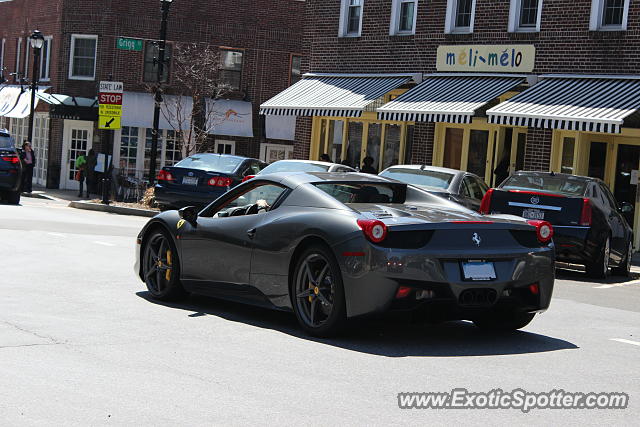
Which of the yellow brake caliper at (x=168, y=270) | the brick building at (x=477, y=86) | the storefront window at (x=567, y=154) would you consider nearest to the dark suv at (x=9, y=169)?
the brick building at (x=477, y=86)

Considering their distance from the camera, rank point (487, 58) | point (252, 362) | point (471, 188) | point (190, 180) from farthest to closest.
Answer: point (487, 58) → point (190, 180) → point (471, 188) → point (252, 362)

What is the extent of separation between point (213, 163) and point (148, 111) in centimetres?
1906

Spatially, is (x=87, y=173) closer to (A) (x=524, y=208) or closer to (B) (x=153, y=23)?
(B) (x=153, y=23)

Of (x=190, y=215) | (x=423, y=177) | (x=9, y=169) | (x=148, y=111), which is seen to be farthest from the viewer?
(x=148, y=111)

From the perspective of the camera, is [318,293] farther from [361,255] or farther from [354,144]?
[354,144]

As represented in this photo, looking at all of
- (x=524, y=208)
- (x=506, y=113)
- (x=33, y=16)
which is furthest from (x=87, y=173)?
(x=524, y=208)

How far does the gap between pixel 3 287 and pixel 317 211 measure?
3.75m

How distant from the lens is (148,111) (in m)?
42.7

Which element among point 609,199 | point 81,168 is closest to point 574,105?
point 609,199

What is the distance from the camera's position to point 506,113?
2308 centimetres

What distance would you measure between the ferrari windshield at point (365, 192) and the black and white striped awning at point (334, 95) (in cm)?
1722

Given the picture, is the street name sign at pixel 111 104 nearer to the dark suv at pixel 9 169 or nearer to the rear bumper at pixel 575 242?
the dark suv at pixel 9 169

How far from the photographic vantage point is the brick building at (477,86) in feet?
76.2

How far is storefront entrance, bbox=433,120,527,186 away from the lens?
26266mm
